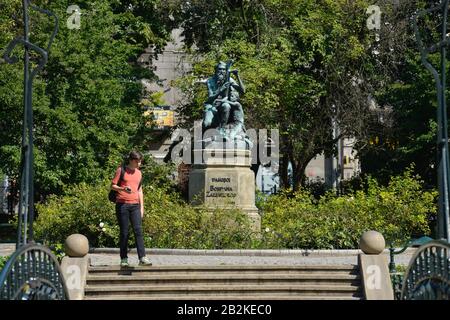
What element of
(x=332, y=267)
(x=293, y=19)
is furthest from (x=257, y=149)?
(x=332, y=267)

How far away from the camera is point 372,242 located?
51.9 ft

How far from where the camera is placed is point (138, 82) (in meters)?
37.9

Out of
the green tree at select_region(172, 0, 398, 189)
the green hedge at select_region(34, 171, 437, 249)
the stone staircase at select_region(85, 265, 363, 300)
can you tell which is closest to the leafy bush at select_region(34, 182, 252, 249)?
the green hedge at select_region(34, 171, 437, 249)

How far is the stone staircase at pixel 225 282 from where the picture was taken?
15.5 metres

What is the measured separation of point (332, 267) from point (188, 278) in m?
2.32

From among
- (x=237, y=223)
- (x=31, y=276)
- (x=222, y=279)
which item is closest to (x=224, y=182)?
(x=237, y=223)

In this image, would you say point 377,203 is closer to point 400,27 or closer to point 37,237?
point 37,237

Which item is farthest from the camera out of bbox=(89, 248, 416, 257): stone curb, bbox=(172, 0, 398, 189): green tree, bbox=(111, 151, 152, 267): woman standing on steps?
bbox=(172, 0, 398, 189): green tree

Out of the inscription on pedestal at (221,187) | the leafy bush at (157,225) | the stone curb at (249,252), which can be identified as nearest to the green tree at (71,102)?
the leafy bush at (157,225)

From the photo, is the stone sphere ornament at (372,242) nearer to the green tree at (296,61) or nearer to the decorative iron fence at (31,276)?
the decorative iron fence at (31,276)

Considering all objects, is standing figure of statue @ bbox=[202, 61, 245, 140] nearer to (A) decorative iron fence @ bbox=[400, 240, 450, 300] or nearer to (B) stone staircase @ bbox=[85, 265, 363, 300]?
(B) stone staircase @ bbox=[85, 265, 363, 300]

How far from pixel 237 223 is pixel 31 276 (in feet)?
47.4

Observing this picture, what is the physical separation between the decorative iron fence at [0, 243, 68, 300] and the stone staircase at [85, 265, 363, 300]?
6363 millimetres

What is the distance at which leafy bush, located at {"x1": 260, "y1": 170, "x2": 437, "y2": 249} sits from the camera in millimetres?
22172
